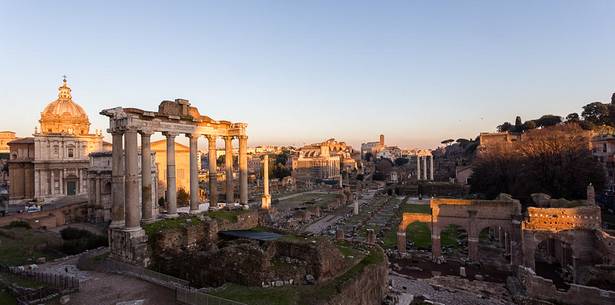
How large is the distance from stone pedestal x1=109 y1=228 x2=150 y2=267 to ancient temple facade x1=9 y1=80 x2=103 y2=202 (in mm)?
28857

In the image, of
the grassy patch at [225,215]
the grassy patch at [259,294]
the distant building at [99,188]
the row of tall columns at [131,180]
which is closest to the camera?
the grassy patch at [259,294]

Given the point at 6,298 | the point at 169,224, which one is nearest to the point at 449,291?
the point at 169,224

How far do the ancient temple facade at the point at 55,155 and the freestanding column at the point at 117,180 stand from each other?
27.8 meters

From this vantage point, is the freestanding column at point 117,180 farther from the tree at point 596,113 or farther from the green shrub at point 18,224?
the tree at point 596,113

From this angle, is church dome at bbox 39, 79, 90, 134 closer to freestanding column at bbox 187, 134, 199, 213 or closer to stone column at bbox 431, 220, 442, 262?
freestanding column at bbox 187, 134, 199, 213

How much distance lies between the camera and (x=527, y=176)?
3459 centimetres

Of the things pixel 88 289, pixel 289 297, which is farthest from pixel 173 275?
pixel 289 297

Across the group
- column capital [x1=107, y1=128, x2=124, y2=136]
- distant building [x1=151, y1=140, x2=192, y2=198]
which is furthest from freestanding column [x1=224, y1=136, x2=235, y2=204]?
distant building [x1=151, y1=140, x2=192, y2=198]

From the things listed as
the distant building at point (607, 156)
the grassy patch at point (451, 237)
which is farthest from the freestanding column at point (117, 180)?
the distant building at point (607, 156)

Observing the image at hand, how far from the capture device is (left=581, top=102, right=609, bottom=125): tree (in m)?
53.9

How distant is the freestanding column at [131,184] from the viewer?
1430cm

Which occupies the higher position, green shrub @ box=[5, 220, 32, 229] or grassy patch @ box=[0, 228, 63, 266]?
green shrub @ box=[5, 220, 32, 229]

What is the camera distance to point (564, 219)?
19.7 m

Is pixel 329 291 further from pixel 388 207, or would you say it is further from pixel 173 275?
pixel 388 207
